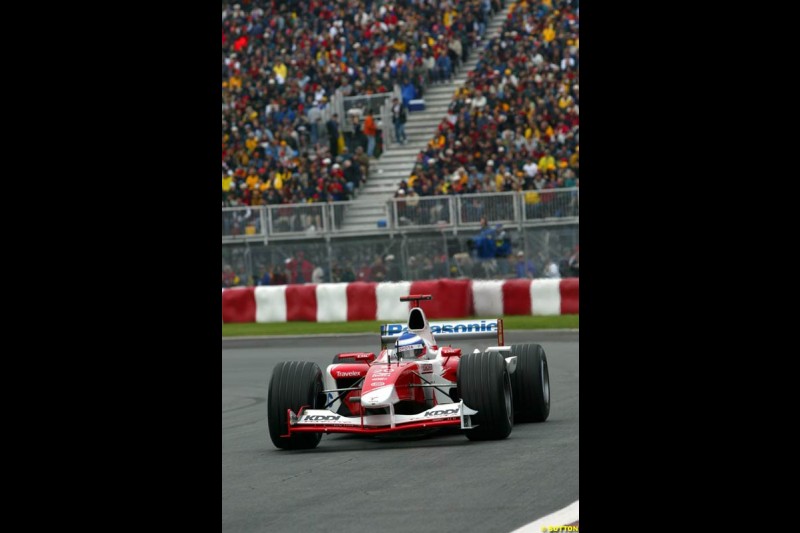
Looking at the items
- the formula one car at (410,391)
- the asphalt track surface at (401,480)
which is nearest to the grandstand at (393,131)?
the formula one car at (410,391)

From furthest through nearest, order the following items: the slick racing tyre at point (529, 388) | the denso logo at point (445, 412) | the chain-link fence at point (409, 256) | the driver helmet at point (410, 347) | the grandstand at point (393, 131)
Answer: the grandstand at point (393, 131) → the chain-link fence at point (409, 256) → the slick racing tyre at point (529, 388) → the driver helmet at point (410, 347) → the denso logo at point (445, 412)

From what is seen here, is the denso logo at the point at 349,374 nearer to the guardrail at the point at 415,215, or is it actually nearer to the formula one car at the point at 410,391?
the formula one car at the point at 410,391

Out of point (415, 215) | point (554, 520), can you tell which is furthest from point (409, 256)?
point (554, 520)

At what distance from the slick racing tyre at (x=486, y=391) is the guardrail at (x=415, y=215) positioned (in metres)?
14.6

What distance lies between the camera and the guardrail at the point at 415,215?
969 inches

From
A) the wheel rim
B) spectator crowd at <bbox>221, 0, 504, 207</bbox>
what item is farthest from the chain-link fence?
the wheel rim

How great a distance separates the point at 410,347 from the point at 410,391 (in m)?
0.58

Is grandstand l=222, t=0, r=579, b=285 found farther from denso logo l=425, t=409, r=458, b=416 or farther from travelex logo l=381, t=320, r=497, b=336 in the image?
denso logo l=425, t=409, r=458, b=416

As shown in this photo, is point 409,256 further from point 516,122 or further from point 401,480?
point 401,480
